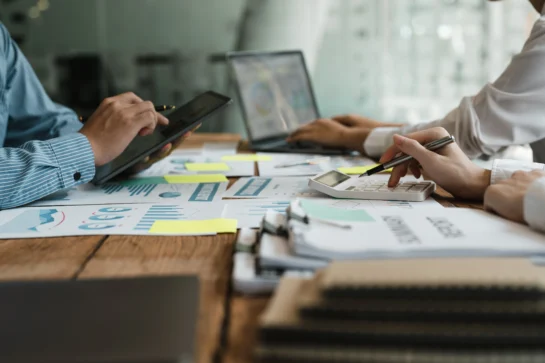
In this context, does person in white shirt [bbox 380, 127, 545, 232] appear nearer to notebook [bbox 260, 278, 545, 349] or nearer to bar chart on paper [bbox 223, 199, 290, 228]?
bar chart on paper [bbox 223, 199, 290, 228]

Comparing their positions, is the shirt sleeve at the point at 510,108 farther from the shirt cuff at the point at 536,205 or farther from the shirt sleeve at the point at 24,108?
the shirt sleeve at the point at 24,108

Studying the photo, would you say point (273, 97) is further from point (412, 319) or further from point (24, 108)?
point (412, 319)

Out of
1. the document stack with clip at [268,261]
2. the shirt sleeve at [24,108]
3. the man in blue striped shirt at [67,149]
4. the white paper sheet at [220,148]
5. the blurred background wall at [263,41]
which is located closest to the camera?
the document stack with clip at [268,261]

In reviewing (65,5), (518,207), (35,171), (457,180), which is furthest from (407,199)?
(65,5)

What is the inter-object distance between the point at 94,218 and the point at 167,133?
43cm

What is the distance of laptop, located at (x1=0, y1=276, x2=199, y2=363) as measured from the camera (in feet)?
1.49

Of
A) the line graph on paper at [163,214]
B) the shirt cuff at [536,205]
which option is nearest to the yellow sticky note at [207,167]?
the line graph on paper at [163,214]

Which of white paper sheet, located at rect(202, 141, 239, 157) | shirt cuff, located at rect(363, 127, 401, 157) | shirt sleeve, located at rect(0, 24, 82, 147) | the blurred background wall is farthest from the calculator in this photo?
the blurred background wall

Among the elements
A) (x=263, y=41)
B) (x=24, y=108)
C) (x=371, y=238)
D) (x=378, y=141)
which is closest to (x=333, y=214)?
(x=371, y=238)

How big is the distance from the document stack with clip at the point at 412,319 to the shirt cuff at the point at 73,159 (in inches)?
30.3

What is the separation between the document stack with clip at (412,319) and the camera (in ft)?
→ 1.49

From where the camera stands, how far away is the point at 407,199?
1053 millimetres

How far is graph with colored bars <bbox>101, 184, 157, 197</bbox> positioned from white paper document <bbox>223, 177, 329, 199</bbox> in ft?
0.55

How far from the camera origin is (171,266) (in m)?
0.72
